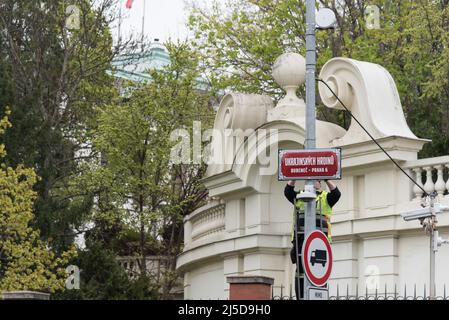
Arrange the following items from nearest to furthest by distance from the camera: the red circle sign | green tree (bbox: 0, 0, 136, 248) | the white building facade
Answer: the red circle sign, the white building facade, green tree (bbox: 0, 0, 136, 248)

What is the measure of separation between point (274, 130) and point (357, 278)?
345cm

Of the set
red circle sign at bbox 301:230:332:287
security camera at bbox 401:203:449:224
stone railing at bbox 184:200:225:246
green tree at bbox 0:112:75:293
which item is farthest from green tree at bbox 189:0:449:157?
red circle sign at bbox 301:230:332:287

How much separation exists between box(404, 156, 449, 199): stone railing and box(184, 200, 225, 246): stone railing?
5880mm

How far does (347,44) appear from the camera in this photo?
122 ft

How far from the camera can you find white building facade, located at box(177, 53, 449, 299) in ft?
73.4

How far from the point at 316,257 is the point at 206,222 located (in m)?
12.5

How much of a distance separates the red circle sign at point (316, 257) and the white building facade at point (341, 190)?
3598mm

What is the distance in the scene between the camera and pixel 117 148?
135 ft

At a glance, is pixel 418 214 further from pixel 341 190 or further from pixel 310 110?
pixel 341 190

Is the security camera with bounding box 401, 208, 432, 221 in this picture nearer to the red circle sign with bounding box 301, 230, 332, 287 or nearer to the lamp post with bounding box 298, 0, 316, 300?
the lamp post with bounding box 298, 0, 316, 300

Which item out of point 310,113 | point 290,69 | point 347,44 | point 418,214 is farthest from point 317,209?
point 347,44

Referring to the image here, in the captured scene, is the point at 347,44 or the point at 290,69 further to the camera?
the point at 347,44

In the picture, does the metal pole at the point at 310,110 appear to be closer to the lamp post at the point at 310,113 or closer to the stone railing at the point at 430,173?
the lamp post at the point at 310,113

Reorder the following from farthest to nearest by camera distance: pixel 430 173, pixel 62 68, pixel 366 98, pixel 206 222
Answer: pixel 62 68
pixel 206 222
pixel 366 98
pixel 430 173
